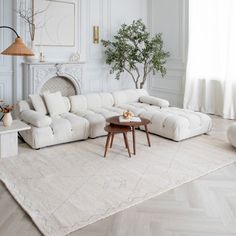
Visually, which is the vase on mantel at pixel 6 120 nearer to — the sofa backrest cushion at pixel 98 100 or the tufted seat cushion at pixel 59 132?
the tufted seat cushion at pixel 59 132

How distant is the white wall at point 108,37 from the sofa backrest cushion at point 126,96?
1124mm

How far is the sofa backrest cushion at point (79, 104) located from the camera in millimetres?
5598

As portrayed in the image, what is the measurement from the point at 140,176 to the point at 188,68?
14.9 feet

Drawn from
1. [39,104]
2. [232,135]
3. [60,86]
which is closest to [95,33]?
[60,86]

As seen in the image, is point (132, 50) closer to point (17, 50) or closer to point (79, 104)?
point (79, 104)

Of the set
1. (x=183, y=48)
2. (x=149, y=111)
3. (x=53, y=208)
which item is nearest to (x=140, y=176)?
(x=53, y=208)

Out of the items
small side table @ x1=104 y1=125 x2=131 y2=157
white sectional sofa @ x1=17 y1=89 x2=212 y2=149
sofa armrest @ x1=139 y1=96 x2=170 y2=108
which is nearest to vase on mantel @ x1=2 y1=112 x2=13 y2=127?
white sectional sofa @ x1=17 y1=89 x2=212 y2=149

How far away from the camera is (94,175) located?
364cm

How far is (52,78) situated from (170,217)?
4.53 metres

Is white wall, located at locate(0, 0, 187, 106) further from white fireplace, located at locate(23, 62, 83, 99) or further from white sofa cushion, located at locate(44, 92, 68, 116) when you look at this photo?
white sofa cushion, located at locate(44, 92, 68, 116)

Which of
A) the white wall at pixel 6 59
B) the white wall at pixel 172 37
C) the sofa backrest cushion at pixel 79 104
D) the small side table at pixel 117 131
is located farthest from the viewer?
the white wall at pixel 172 37

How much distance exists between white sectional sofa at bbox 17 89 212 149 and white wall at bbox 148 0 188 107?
6.37ft

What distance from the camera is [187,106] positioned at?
7691 mm

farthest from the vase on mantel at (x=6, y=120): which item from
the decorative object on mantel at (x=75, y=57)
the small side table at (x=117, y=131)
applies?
the decorative object on mantel at (x=75, y=57)
